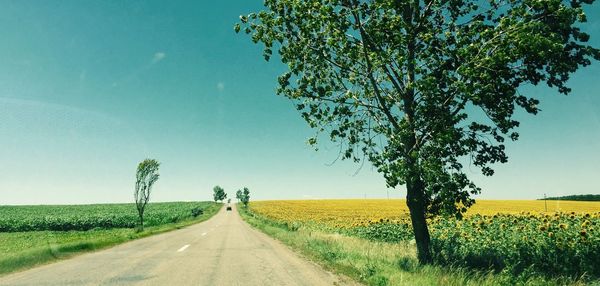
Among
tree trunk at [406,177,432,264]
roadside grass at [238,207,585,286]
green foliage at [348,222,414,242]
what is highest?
tree trunk at [406,177,432,264]

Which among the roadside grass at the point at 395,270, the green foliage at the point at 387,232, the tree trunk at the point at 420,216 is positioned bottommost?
the green foliage at the point at 387,232

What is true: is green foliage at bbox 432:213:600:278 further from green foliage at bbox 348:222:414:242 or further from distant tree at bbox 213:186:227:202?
distant tree at bbox 213:186:227:202

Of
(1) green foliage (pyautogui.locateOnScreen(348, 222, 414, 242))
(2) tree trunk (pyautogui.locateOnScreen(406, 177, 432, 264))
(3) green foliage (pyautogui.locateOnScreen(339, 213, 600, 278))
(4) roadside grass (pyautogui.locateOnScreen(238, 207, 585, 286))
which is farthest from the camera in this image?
(1) green foliage (pyautogui.locateOnScreen(348, 222, 414, 242))

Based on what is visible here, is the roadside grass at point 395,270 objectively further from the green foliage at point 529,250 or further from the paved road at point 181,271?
A: the paved road at point 181,271

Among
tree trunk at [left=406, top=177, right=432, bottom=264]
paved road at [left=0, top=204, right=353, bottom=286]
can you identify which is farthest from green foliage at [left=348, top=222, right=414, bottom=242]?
paved road at [left=0, top=204, right=353, bottom=286]

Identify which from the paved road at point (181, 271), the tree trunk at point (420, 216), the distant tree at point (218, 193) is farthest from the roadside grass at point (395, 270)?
the distant tree at point (218, 193)

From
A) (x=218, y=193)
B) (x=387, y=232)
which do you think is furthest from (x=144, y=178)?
(x=218, y=193)

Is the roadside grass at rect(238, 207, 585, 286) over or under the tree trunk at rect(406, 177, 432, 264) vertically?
under

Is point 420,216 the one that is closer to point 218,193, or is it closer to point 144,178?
point 144,178

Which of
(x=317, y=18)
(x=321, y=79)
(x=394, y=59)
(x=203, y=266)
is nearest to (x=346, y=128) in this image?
(x=321, y=79)

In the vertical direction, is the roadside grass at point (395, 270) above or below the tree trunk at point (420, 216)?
below

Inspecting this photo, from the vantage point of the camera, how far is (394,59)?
30.4 ft

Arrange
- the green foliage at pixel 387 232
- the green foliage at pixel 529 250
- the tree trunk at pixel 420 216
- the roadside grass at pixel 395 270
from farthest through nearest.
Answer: the green foliage at pixel 387 232
the tree trunk at pixel 420 216
the green foliage at pixel 529 250
the roadside grass at pixel 395 270

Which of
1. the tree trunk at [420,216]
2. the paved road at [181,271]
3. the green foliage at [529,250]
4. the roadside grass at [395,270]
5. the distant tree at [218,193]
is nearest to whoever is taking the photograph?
the roadside grass at [395,270]
